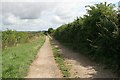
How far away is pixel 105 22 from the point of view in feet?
Answer: 35.4

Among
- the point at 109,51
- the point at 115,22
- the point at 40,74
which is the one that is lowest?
the point at 40,74

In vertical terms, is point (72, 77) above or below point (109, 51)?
below

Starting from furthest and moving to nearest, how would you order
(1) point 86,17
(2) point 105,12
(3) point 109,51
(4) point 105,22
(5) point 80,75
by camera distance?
(1) point 86,17
(2) point 105,12
(5) point 80,75
(4) point 105,22
(3) point 109,51

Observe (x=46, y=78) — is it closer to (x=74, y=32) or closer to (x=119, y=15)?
(x=119, y=15)

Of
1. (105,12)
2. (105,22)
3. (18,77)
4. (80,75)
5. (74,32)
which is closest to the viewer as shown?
(105,22)

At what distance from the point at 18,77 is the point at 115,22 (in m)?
4.83

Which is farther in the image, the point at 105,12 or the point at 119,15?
the point at 105,12

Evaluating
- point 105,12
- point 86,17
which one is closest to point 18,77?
point 105,12

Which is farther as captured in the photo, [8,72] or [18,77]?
[8,72]

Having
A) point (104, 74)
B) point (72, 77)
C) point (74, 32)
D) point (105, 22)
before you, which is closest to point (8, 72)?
point (72, 77)

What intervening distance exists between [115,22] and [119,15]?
322 mm

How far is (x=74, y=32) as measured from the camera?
27141 mm

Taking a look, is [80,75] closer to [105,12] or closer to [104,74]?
[104,74]

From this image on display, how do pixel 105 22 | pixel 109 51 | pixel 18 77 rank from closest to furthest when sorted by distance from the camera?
1. pixel 109 51
2. pixel 105 22
3. pixel 18 77
